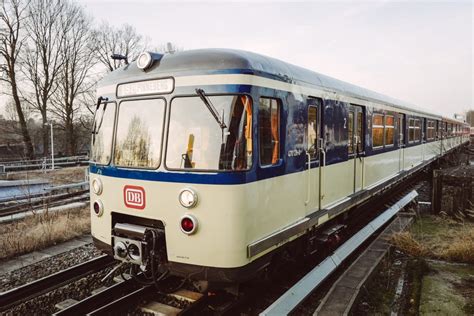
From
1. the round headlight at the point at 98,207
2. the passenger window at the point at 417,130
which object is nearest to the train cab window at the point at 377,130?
the passenger window at the point at 417,130

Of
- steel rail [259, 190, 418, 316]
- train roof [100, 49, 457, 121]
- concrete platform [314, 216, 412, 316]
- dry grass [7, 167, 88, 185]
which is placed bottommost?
dry grass [7, 167, 88, 185]

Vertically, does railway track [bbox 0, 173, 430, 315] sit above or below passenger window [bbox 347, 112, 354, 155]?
below

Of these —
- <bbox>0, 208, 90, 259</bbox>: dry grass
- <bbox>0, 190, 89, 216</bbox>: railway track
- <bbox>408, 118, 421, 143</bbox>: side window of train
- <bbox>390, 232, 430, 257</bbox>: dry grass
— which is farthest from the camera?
<bbox>408, 118, 421, 143</bbox>: side window of train

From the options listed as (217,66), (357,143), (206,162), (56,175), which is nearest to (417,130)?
(357,143)

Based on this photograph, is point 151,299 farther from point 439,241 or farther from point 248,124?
point 439,241

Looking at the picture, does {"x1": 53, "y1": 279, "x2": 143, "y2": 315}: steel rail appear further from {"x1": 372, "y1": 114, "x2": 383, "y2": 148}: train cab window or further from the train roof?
{"x1": 372, "y1": 114, "x2": 383, "y2": 148}: train cab window

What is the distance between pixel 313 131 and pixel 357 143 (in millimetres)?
2464

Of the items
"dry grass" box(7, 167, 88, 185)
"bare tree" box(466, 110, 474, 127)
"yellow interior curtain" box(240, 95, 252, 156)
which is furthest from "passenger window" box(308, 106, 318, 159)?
"bare tree" box(466, 110, 474, 127)

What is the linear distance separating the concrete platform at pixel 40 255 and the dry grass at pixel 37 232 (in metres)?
0.16

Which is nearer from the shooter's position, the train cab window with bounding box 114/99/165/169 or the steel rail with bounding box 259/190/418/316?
the steel rail with bounding box 259/190/418/316

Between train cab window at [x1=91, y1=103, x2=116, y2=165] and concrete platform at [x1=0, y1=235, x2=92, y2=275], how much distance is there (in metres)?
2.86

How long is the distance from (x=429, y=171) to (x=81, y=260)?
18.5 m

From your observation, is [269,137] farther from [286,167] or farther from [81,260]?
[81,260]

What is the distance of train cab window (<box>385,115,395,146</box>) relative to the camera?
33.9 feet
